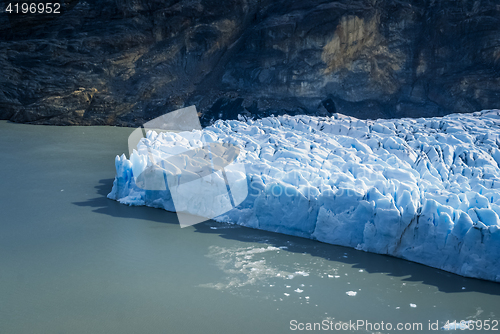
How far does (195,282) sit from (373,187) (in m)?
1.76

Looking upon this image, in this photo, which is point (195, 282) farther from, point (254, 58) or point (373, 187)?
point (254, 58)

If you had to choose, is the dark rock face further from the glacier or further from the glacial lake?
the glacial lake

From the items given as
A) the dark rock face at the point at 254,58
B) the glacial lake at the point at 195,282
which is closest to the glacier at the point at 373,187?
the glacial lake at the point at 195,282

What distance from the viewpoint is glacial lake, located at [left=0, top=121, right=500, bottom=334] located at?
2840 mm

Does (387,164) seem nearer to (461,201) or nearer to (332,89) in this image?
(461,201)

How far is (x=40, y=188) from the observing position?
18.3 ft

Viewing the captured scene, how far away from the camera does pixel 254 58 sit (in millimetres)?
12922

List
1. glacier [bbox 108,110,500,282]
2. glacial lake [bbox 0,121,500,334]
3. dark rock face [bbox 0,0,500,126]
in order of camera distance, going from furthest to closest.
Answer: dark rock face [bbox 0,0,500,126] → glacier [bbox 108,110,500,282] → glacial lake [bbox 0,121,500,334]

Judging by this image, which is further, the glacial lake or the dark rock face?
the dark rock face

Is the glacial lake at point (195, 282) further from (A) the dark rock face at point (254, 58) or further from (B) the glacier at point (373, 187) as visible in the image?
(A) the dark rock face at point (254, 58)

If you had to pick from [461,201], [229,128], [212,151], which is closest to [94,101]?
[229,128]

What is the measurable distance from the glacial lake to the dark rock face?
7.90 metres

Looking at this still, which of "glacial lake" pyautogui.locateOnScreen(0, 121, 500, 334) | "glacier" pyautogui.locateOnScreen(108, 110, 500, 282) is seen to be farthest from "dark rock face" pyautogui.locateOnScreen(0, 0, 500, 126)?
"glacial lake" pyautogui.locateOnScreen(0, 121, 500, 334)

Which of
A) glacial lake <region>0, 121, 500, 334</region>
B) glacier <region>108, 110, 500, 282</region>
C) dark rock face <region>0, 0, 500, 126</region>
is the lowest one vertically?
glacial lake <region>0, 121, 500, 334</region>
